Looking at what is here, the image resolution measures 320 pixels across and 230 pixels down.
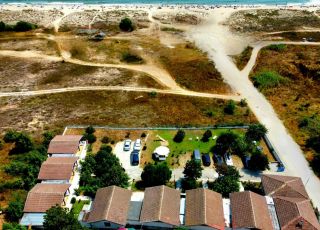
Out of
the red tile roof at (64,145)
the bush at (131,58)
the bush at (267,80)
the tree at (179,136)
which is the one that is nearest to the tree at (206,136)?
the tree at (179,136)

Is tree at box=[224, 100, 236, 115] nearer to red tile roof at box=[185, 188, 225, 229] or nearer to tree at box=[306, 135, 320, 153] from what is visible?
tree at box=[306, 135, 320, 153]

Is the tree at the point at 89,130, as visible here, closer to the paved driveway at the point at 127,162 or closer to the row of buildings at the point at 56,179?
the row of buildings at the point at 56,179

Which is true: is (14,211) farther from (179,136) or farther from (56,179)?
(179,136)

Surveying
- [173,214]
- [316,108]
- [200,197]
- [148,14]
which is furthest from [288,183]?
[148,14]

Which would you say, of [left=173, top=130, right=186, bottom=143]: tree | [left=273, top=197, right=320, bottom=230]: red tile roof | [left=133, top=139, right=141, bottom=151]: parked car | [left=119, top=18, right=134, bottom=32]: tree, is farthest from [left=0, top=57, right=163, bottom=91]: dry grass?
[left=273, top=197, right=320, bottom=230]: red tile roof

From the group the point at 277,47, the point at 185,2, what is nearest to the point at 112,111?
the point at 277,47

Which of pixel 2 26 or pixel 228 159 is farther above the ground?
pixel 2 26
